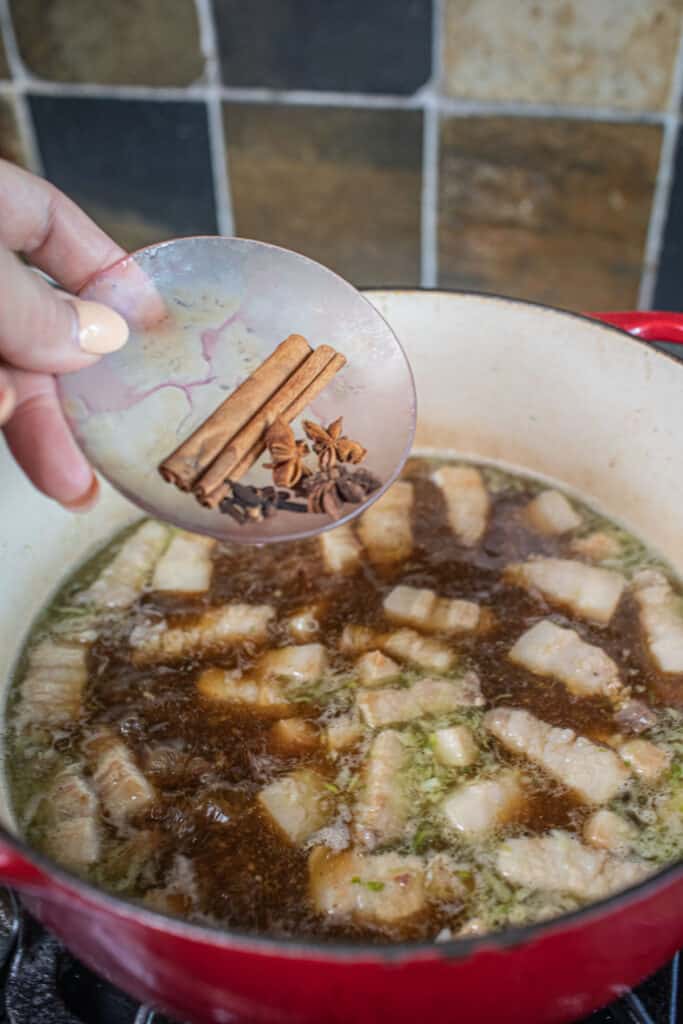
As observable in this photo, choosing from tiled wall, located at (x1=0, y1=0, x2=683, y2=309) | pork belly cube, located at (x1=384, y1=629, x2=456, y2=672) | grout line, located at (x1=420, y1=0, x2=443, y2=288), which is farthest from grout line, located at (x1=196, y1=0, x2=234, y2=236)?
pork belly cube, located at (x1=384, y1=629, x2=456, y2=672)

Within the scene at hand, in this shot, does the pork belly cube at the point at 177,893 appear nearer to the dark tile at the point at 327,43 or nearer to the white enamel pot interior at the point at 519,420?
the white enamel pot interior at the point at 519,420

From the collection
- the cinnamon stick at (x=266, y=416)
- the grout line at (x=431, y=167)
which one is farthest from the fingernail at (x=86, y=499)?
the grout line at (x=431, y=167)

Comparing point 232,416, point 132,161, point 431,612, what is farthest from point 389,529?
point 132,161

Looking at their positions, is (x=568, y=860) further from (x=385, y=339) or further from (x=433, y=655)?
(x=385, y=339)

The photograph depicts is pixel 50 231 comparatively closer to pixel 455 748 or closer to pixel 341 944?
pixel 455 748

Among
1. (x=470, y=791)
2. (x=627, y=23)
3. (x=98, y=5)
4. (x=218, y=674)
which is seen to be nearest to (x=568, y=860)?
(x=470, y=791)

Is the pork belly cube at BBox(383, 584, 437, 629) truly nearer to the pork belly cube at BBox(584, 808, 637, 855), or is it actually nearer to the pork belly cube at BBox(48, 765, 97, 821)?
the pork belly cube at BBox(584, 808, 637, 855)
